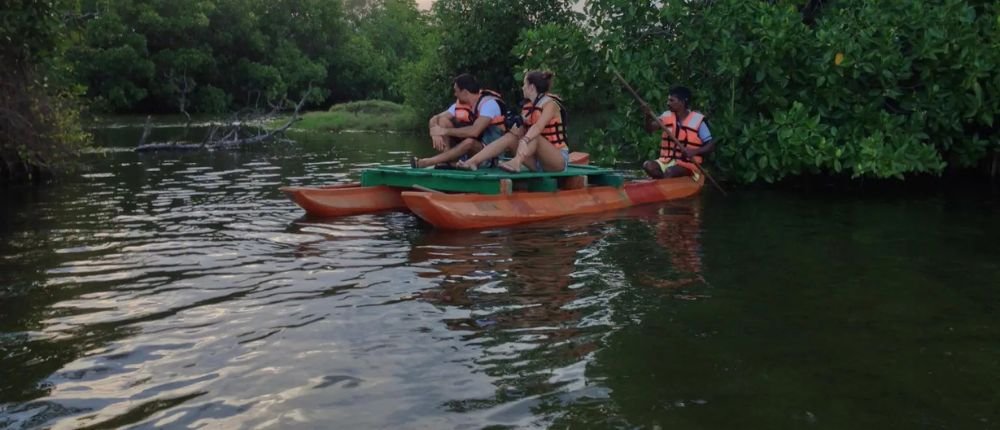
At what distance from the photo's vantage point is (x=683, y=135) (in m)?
11.4

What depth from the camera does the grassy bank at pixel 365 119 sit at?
98.6 feet

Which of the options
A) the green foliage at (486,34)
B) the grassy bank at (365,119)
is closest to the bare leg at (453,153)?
the green foliage at (486,34)

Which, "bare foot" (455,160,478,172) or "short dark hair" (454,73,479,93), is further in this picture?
"short dark hair" (454,73,479,93)

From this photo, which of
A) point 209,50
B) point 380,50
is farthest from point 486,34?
point 380,50

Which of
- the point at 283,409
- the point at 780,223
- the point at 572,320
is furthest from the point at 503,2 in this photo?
the point at 283,409

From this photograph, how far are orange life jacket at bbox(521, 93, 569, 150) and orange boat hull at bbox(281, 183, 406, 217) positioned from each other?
1.68 metres

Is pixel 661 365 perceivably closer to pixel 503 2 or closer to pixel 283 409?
pixel 283 409

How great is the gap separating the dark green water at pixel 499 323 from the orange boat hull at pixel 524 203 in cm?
20

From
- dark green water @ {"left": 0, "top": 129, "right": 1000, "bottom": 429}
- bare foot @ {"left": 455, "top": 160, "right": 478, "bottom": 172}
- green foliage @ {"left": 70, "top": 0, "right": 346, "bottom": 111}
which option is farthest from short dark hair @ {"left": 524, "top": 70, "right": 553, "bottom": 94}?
green foliage @ {"left": 70, "top": 0, "right": 346, "bottom": 111}

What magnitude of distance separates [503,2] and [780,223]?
15502 millimetres

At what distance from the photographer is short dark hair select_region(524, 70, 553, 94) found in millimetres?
10000

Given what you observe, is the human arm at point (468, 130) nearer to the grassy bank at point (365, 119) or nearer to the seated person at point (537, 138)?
the seated person at point (537, 138)

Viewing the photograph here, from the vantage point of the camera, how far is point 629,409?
13.4 ft

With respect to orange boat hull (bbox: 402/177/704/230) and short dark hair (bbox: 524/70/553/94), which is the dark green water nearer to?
orange boat hull (bbox: 402/177/704/230)
